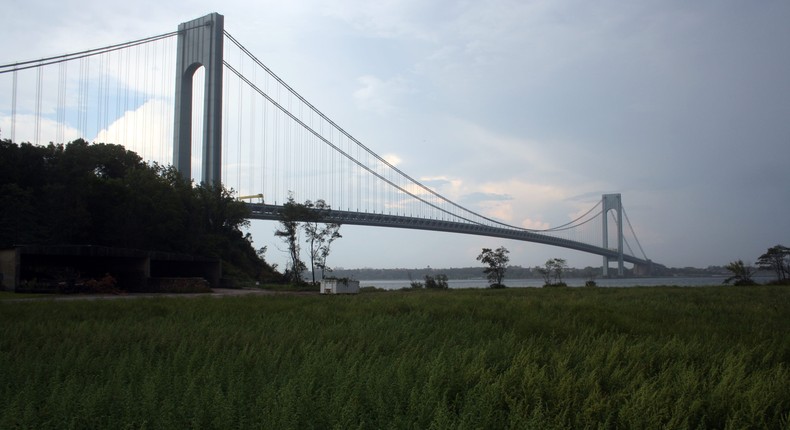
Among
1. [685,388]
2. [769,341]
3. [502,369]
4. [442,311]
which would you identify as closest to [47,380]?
[502,369]

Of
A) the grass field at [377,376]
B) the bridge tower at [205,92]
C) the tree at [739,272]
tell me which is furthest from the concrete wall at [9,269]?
the tree at [739,272]

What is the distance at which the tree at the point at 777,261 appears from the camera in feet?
135

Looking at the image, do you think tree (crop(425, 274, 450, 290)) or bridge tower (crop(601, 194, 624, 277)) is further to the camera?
bridge tower (crop(601, 194, 624, 277))

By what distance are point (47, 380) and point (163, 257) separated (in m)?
23.4

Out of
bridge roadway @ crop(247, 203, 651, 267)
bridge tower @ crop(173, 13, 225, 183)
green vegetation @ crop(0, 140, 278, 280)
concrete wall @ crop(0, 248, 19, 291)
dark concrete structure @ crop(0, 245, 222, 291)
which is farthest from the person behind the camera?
bridge roadway @ crop(247, 203, 651, 267)

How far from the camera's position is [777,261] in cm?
4159

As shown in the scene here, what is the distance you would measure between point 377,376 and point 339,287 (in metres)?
24.8

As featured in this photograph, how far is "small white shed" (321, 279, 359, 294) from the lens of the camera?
100ft

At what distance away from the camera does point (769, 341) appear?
979 cm

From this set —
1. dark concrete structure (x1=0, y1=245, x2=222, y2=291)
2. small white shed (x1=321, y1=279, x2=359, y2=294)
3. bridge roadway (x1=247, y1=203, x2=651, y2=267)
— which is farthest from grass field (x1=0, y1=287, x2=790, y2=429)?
bridge roadway (x1=247, y1=203, x2=651, y2=267)

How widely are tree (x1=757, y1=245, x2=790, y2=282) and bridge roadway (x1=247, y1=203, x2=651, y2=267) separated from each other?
62.1ft

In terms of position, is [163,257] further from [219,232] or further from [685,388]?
[685,388]

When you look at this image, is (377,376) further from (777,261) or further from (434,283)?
(777,261)

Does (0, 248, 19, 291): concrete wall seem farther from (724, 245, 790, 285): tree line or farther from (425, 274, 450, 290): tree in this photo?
(724, 245, 790, 285): tree line
